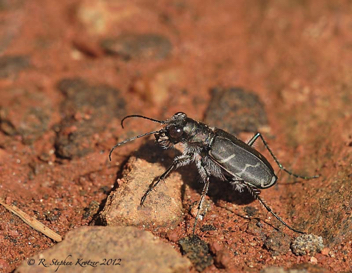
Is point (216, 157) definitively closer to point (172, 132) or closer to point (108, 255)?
point (172, 132)

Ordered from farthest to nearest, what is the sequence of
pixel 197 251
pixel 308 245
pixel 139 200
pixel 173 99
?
pixel 173 99 < pixel 139 200 < pixel 308 245 < pixel 197 251

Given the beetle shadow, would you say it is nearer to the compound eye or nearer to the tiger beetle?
the tiger beetle

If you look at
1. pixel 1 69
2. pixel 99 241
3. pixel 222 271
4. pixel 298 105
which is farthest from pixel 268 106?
pixel 1 69

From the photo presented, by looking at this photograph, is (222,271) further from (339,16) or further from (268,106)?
(339,16)

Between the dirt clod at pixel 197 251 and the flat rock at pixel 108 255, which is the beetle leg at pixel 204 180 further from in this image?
the flat rock at pixel 108 255
